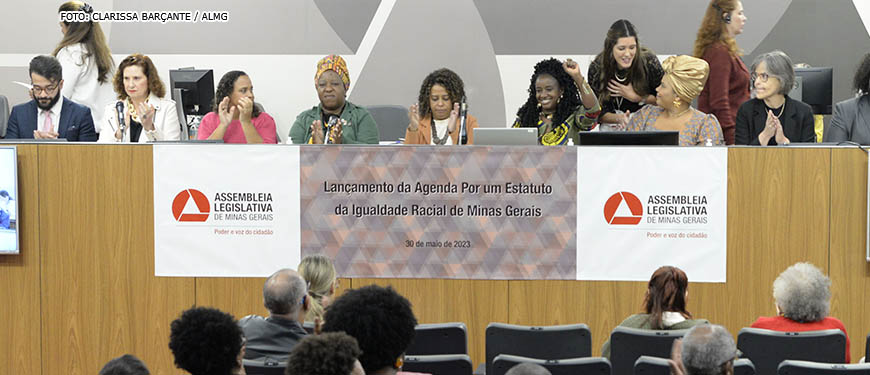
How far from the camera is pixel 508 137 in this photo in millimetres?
5203

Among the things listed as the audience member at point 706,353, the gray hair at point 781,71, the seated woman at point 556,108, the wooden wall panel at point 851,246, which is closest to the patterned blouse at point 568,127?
the seated woman at point 556,108

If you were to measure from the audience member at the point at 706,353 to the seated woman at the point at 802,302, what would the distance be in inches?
42.2

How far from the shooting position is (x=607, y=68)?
6.60 meters

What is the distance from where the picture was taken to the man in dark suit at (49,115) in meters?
6.59

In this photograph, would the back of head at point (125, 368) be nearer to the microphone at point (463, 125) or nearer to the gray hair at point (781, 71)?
the microphone at point (463, 125)

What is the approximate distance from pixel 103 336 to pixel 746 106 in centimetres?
407

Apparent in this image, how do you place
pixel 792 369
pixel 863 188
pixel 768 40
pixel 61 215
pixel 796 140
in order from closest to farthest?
pixel 792 369 < pixel 863 188 < pixel 61 215 < pixel 796 140 < pixel 768 40

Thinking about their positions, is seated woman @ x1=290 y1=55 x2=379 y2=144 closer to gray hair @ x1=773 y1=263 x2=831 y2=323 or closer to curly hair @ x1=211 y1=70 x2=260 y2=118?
curly hair @ x1=211 y1=70 x2=260 y2=118

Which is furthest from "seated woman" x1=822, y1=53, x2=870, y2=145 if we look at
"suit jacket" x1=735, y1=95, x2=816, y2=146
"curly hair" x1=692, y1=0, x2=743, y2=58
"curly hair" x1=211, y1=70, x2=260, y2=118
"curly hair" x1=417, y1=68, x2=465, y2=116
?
"curly hair" x1=211, y1=70, x2=260, y2=118

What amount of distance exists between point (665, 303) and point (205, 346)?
1.95 m

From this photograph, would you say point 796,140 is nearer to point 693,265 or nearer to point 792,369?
point 693,265

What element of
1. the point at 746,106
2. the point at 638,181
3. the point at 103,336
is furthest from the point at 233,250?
the point at 746,106

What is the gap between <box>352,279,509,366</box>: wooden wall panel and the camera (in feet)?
16.8

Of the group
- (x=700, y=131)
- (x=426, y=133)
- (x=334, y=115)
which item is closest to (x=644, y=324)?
(x=700, y=131)
